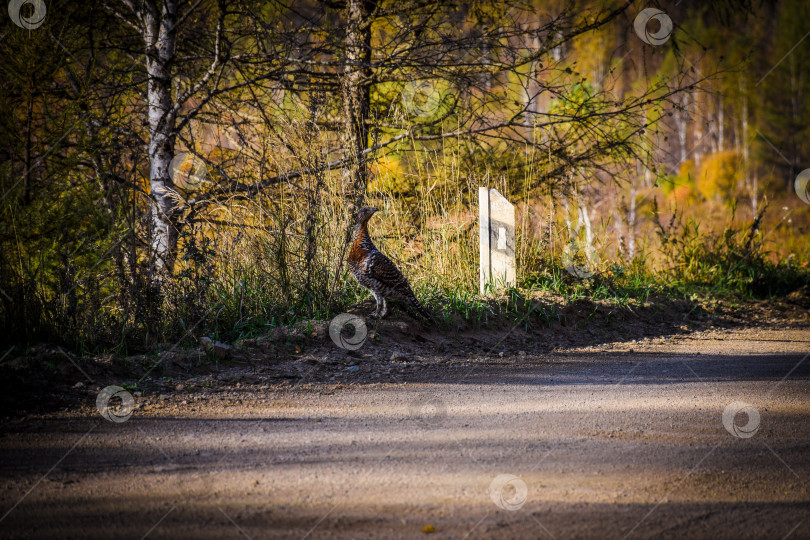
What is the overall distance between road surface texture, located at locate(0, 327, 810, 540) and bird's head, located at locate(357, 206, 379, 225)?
200cm

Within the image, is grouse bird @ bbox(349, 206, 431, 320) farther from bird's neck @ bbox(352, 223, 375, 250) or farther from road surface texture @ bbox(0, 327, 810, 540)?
road surface texture @ bbox(0, 327, 810, 540)

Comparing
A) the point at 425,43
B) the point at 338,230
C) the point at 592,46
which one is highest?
the point at 592,46

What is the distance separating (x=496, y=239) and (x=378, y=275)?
215cm

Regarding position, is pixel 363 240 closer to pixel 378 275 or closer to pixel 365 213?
pixel 365 213

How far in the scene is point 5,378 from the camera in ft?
13.7

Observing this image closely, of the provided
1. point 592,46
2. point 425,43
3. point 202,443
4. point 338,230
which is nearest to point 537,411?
point 202,443

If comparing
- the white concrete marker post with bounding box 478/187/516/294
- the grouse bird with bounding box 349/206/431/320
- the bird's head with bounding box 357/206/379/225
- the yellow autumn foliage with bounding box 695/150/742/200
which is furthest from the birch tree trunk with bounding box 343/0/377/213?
the yellow autumn foliage with bounding box 695/150/742/200

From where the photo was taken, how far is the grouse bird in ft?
19.1

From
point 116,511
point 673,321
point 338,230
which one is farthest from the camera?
point 673,321

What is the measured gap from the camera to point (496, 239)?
293 inches

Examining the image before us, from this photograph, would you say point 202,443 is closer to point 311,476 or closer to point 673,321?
point 311,476

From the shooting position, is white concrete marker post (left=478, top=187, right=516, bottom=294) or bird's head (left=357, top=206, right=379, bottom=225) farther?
white concrete marker post (left=478, top=187, right=516, bottom=294)

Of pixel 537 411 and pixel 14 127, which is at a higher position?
pixel 14 127

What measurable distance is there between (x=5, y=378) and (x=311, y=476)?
2588mm
